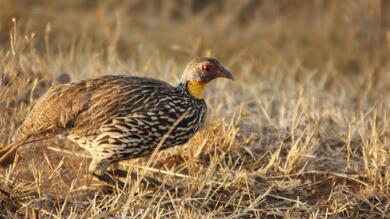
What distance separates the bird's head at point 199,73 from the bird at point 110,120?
196 millimetres

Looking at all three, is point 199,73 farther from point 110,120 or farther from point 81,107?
point 81,107

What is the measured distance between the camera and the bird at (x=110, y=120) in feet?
16.6

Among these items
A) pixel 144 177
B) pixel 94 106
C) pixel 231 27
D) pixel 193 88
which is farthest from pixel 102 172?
pixel 231 27

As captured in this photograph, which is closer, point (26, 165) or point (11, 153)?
point (11, 153)

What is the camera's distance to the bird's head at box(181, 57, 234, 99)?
5469 mm

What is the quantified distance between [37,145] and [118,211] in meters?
1.22

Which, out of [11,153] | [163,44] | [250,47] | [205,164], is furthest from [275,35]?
[11,153]

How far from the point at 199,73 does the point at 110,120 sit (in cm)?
74

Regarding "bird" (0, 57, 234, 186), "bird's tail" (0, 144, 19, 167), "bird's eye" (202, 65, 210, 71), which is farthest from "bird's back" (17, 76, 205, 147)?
"bird's eye" (202, 65, 210, 71)

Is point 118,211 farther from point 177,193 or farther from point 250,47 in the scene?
point 250,47

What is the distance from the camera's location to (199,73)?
5473mm

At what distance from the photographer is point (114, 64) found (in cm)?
776

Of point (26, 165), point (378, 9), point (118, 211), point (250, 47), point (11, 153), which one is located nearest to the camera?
point (118, 211)

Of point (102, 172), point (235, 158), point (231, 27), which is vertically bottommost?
point (231, 27)
